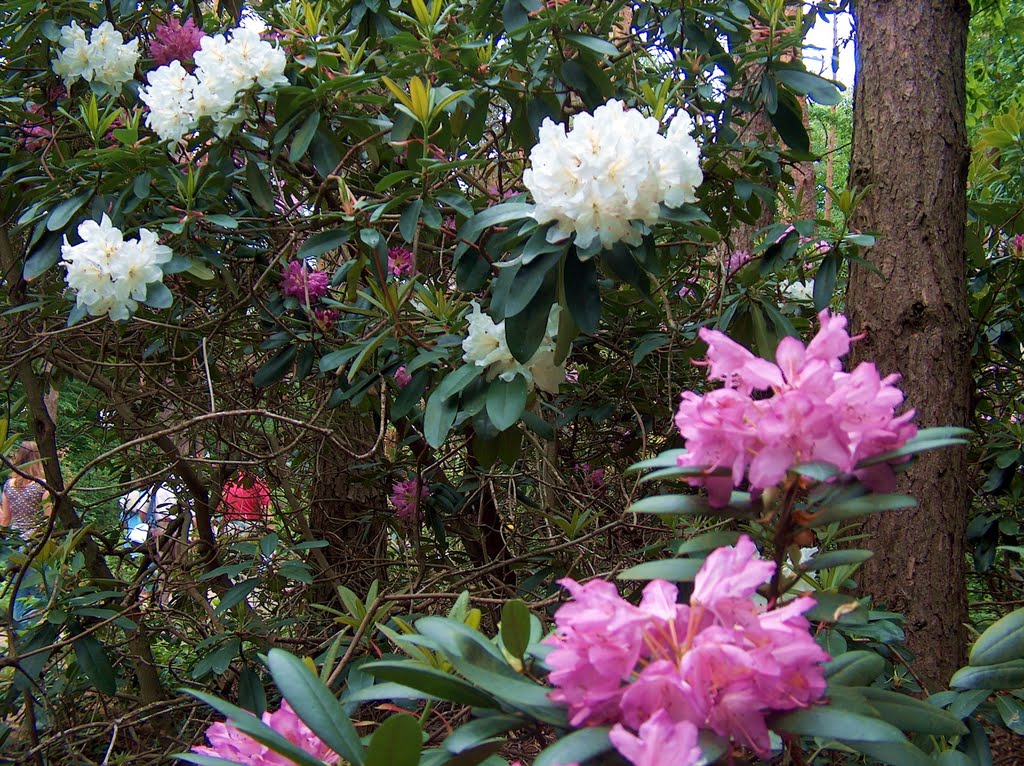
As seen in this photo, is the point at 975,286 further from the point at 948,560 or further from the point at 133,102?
the point at 133,102

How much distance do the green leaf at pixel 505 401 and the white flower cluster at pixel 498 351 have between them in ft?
0.04

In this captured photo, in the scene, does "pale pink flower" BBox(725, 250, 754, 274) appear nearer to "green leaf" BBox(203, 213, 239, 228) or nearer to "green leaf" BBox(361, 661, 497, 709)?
"green leaf" BBox(203, 213, 239, 228)

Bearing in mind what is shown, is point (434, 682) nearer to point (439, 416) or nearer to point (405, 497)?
point (439, 416)

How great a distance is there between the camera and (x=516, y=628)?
652mm

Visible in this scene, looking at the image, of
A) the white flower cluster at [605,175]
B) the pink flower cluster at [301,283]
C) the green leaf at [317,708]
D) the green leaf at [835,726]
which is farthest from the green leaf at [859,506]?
the pink flower cluster at [301,283]

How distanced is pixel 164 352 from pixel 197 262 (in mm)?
841

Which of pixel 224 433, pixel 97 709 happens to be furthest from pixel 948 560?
pixel 97 709

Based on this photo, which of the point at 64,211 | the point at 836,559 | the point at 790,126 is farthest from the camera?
A: the point at 790,126

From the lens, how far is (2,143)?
2004mm

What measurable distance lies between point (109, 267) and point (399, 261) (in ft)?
2.18

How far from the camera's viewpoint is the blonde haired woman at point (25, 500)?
171 cm

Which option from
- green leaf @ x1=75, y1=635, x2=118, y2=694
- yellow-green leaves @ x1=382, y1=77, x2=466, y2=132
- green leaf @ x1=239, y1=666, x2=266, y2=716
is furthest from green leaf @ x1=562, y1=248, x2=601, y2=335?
green leaf @ x1=75, y1=635, x2=118, y2=694

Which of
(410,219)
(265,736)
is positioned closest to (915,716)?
(265,736)

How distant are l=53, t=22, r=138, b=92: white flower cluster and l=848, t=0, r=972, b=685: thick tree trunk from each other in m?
1.79
